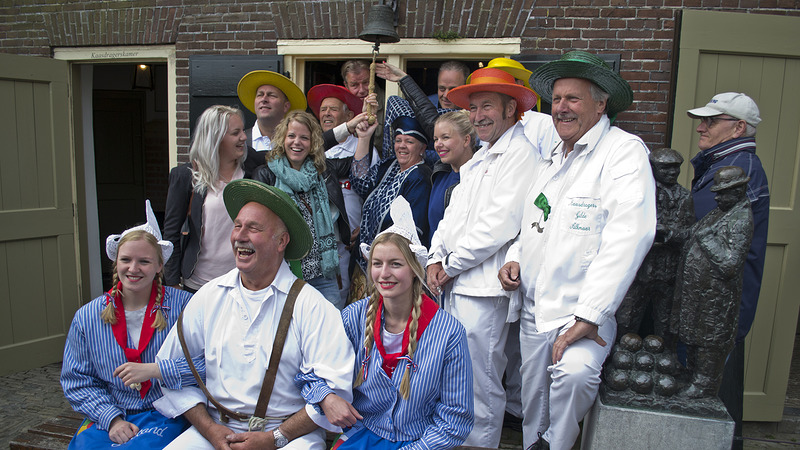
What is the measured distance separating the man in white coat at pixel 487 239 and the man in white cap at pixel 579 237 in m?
0.20

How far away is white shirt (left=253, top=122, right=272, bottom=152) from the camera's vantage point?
3.67 m

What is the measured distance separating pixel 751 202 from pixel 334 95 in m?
2.75

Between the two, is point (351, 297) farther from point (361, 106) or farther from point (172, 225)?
A: point (361, 106)

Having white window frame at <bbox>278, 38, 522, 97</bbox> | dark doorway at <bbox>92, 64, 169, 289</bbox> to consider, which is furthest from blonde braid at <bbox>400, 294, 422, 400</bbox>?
dark doorway at <bbox>92, 64, 169, 289</bbox>

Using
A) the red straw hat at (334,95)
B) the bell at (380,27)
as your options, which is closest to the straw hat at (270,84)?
the red straw hat at (334,95)

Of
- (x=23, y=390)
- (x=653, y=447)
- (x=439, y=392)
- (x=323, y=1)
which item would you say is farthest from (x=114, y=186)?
(x=653, y=447)

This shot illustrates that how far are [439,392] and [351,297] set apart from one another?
1516 millimetres

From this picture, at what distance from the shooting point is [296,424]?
215cm

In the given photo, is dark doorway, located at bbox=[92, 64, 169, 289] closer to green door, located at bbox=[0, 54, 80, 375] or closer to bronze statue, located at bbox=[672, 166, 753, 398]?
green door, located at bbox=[0, 54, 80, 375]

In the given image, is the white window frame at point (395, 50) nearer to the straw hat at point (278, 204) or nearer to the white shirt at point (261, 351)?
the straw hat at point (278, 204)

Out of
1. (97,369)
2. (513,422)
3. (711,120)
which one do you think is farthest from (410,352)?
(711,120)

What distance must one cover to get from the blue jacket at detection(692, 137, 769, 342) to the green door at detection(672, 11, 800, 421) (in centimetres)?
111

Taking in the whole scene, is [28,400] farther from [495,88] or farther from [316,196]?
[495,88]

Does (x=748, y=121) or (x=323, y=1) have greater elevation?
(x=323, y=1)
